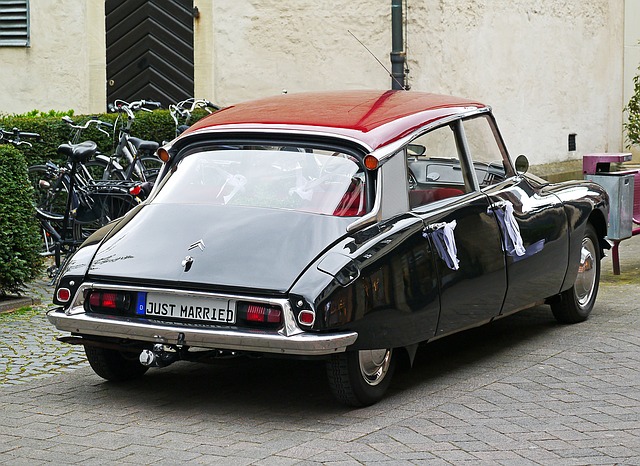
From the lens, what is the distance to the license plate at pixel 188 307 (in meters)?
5.95

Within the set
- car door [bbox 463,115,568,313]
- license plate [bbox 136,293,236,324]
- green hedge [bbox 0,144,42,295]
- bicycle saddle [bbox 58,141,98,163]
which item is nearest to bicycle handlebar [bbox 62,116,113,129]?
bicycle saddle [bbox 58,141,98,163]

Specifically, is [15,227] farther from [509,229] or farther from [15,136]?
[509,229]

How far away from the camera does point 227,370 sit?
7309mm

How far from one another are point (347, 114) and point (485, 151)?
1331 mm

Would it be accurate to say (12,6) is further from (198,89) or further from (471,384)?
(471,384)

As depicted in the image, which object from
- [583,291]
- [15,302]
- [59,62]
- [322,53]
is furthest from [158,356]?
[59,62]

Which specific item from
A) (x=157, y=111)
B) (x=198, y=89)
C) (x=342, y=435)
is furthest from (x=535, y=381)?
(x=198, y=89)

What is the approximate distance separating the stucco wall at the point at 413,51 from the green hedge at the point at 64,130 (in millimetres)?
2943

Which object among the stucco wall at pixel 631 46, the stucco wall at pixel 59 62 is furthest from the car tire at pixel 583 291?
the stucco wall at pixel 631 46

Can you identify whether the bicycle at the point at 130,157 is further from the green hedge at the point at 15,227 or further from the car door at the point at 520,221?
the car door at the point at 520,221

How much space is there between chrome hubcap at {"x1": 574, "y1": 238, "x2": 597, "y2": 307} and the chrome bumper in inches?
125

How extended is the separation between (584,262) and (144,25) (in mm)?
9241

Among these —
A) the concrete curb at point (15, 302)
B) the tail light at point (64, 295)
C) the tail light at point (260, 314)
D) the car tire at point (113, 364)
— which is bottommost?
the car tire at point (113, 364)

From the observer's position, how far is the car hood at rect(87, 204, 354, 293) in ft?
19.7
